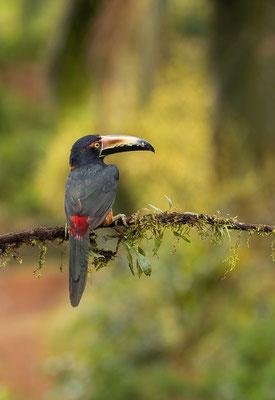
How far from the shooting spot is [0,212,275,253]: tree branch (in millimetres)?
2628

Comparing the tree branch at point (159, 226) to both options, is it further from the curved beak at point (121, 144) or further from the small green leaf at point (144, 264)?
the curved beak at point (121, 144)

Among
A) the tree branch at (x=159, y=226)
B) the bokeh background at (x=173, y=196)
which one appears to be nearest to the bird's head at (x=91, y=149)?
the tree branch at (x=159, y=226)

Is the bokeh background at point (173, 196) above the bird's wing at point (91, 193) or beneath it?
beneath

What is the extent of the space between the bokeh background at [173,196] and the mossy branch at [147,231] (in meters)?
1.84

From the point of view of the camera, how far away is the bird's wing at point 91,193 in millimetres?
3059

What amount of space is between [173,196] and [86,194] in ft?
28.1

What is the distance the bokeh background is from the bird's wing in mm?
1436

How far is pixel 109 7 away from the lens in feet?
30.3

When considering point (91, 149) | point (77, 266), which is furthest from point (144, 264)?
point (91, 149)

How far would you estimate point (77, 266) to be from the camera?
2.76 meters

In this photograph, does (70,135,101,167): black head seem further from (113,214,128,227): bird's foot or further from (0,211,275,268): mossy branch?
(0,211,275,268): mossy branch

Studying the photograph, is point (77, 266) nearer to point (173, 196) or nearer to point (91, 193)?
point (91, 193)

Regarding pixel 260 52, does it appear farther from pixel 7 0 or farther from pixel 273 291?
pixel 7 0

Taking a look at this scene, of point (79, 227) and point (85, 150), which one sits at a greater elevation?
point (85, 150)
